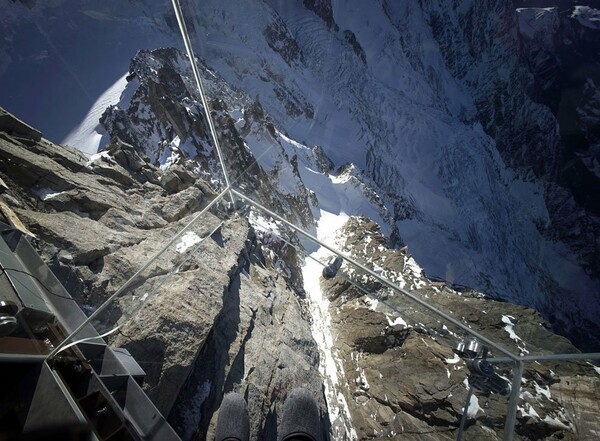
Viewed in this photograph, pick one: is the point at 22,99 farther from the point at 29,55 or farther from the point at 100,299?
the point at 100,299

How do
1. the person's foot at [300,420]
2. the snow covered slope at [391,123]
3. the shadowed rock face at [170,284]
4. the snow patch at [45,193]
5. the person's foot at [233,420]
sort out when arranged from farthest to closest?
the snow covered slope at [391,123] < the snow patch at [45,193] < the shadowed rock face at [170,284] < the person's foot at [233,420] < the person's foot at [300,420]

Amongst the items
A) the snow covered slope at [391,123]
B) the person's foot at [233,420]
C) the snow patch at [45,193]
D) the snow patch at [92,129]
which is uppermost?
the snow covered slope at [391,123]

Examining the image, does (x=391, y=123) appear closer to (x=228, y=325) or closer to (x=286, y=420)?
(x=228, y=325)

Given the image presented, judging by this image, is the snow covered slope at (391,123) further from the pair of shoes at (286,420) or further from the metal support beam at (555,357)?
the metal support beam at (555,357)

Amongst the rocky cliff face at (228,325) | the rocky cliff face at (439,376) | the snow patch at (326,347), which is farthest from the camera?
the snow patch at (326,347)

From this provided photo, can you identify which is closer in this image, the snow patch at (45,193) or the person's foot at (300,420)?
the person's foot at (300,420)

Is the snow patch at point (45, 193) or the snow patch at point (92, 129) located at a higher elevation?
the snow patch at point (92, 129)

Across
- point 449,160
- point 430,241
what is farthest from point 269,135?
point 449,160

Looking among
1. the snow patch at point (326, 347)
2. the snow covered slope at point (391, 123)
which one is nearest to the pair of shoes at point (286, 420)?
the snow patch at point (326, 347)
